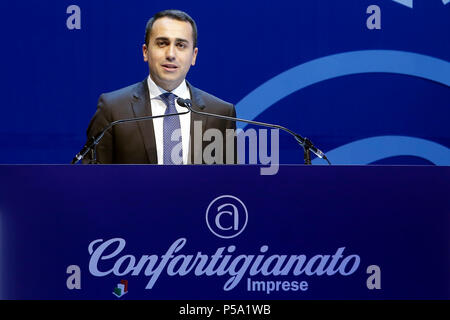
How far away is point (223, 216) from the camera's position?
2062 mm

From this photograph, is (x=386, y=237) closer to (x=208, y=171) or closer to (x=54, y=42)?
Answer: (x=208, y=171)

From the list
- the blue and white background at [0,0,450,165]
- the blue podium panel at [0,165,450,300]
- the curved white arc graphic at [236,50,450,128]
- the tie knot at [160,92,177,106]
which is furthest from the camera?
the curved white arc graphic at [236,50,450,128]

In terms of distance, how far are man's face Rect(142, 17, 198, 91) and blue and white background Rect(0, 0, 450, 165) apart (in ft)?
2.33

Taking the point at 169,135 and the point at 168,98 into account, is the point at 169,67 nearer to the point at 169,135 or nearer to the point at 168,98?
the point at 168,98

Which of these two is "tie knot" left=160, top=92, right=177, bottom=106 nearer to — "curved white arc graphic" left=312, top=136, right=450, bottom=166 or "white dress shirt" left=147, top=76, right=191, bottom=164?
"white dress shirt" left=147, top=76, right=191, bottom=164

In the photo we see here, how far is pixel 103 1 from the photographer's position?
4.66 meters

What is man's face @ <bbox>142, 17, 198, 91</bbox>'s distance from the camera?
154 inches

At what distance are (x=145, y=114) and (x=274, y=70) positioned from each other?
Answer: 1.36 meters

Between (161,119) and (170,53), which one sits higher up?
(170,53)

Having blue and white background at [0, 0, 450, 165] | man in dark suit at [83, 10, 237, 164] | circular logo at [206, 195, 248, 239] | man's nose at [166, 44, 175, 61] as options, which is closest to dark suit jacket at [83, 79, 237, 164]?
man in dark suit at [83, 10, 237, 164]

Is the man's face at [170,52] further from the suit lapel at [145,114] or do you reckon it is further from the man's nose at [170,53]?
the suit lapel at [145,114]

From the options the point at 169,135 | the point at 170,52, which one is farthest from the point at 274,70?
the point at 169,135

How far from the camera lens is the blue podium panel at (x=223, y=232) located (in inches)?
79.7
